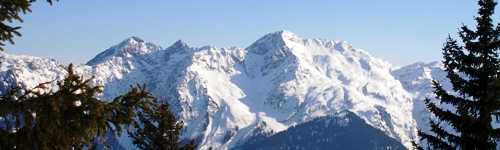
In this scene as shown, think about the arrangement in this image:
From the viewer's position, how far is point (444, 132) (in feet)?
74.3

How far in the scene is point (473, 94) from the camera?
2258cm

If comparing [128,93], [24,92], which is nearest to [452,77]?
[128,93]

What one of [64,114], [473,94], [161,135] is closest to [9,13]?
[64,114]

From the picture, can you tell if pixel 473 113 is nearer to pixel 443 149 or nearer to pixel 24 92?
pixel 443 149

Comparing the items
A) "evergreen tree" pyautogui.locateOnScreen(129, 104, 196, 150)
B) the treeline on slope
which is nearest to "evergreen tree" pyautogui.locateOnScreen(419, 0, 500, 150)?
the treeline on slope

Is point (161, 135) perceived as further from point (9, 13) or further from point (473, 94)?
point (9, 13)

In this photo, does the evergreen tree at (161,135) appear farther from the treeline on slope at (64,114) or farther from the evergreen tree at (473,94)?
the treeline on slope at (64,114)

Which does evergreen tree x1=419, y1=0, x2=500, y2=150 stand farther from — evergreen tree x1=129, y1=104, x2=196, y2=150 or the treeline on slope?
evergreen tree x1=129, y1=104, x2=196, y2=150

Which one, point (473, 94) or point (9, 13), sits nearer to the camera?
point (9, 13)

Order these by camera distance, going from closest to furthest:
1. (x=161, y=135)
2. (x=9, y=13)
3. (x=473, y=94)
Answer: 1. (x=9, y=13)
2. (x=473, y=94)
3. (x=161, y=135)

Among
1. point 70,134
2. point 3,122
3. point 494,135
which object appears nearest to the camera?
point 3,122

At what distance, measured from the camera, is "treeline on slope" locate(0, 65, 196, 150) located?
11.4 metres

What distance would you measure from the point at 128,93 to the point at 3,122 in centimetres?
227

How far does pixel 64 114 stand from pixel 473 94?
48.5ft
